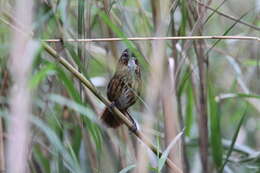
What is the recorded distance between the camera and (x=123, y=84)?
Result: 2344mm

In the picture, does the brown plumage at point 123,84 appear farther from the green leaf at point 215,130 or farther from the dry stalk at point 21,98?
the dry stalk at point 21,98

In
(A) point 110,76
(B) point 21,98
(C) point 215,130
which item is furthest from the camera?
(A) point 110,76

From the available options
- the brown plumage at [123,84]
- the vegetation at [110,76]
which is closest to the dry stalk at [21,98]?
the vegetation at [110,76]

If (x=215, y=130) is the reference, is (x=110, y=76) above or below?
above

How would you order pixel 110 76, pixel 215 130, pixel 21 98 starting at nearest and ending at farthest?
pixel 21 98 → pixel 215 130 → pixel 110 76

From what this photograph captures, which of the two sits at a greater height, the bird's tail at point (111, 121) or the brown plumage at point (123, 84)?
the brown plumage at point (123, 84)

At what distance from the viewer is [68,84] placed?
5.67 ft

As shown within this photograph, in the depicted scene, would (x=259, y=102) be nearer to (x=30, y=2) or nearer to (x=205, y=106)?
(x=205, y=106)

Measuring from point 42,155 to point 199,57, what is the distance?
84 centimetres

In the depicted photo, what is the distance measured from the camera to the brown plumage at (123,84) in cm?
229

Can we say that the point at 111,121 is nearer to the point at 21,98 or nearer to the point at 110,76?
the point at 110,76

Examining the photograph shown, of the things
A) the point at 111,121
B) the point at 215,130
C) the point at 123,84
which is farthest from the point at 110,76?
the point at 215,130

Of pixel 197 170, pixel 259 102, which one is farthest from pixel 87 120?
pixel 259 102

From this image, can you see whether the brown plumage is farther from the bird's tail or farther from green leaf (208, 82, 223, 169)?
green leaf (208, 82, 223, 169)
